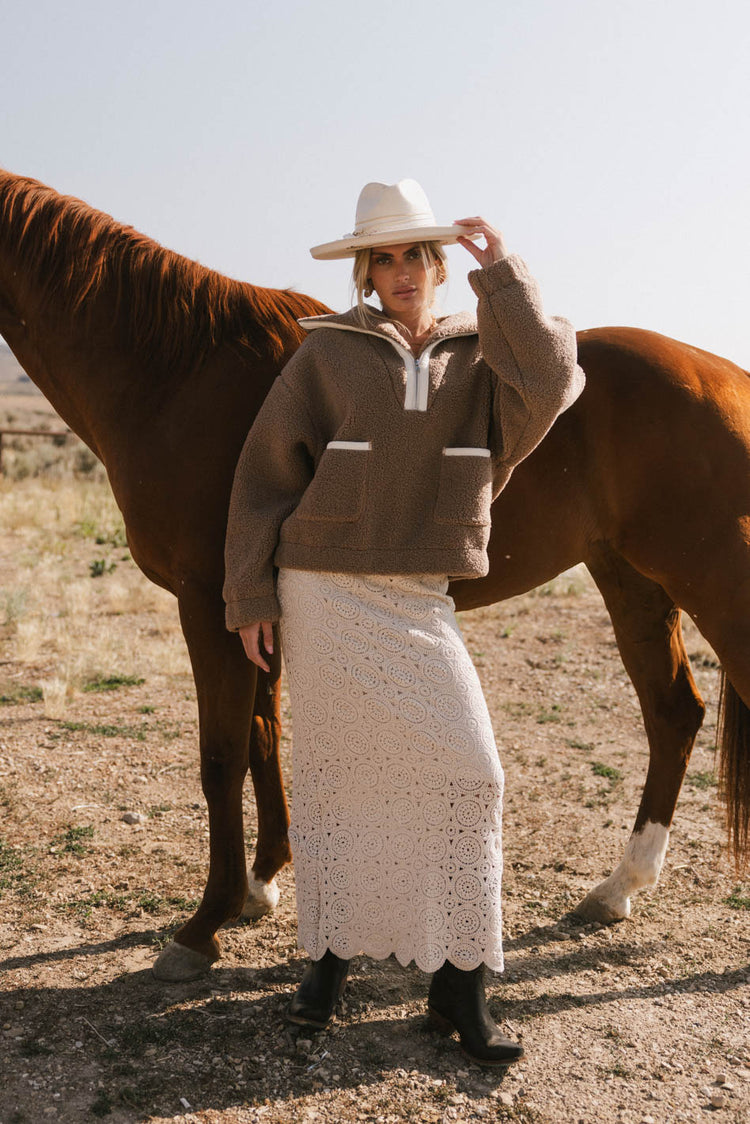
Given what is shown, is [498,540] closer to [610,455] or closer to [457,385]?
[610,455]

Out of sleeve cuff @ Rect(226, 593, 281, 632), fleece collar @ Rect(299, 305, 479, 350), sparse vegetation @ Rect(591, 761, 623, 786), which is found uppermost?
fleece collar @ Rect(299, 305, 479, 350)

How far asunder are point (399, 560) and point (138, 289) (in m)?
1.39

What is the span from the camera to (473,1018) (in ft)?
7.98

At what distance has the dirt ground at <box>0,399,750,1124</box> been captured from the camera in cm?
235

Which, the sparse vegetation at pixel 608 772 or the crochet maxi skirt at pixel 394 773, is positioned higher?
the crochet maxi skirt at pixel 394 773

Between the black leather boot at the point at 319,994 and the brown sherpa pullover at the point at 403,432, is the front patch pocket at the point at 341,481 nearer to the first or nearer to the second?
the brown sherpa pullover at the point at 403,432

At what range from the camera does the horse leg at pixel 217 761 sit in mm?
2812

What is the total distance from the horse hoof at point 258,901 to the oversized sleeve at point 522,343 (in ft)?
6.65

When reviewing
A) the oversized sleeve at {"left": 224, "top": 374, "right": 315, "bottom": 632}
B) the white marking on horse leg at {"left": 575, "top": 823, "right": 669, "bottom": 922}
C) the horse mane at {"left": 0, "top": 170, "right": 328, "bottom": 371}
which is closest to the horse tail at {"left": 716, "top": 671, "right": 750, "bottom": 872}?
the white marking on horse leg at {"left": 575, "top": 823, "right": 669, "bottom": 922}

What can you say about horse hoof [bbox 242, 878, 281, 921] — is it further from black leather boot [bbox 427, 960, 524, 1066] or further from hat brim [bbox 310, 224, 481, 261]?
hat brim [bbox 310, 224, 481, 261]

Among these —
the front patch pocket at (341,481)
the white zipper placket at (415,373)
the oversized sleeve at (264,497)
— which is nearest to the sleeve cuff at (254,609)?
the oversized sleeve at (264,497)

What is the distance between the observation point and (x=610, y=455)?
296 centimetres

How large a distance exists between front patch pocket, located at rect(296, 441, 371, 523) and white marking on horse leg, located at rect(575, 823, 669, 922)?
1918mm

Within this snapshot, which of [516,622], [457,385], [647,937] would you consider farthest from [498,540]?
[516,622]
